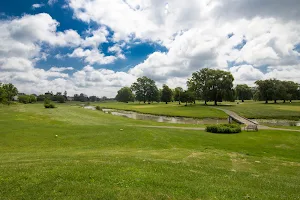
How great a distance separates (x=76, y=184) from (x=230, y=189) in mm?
7514

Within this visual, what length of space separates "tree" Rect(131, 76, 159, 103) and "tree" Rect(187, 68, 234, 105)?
45770 millimetres

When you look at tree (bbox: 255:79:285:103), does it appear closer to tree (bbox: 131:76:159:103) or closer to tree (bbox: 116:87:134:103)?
tree (bbox: 131:76:159:103)

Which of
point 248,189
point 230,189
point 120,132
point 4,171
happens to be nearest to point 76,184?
point 4,171

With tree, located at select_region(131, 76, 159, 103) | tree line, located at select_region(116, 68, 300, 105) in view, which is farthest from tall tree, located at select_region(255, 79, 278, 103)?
tree, located at select_region(131, 76, 159, 103)

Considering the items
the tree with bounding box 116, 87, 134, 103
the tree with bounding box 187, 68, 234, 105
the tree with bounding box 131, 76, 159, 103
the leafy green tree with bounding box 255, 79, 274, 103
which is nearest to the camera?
the tree with bounding box 187, 68, 234, 105

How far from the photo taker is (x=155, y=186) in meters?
9.70

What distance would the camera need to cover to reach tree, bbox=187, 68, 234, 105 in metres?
104

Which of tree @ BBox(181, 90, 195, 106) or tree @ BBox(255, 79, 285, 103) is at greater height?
tree @ BBox(255, 79, 285, 103)

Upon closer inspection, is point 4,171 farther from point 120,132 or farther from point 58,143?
point 120,132

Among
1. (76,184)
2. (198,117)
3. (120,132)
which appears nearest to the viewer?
(76,184)

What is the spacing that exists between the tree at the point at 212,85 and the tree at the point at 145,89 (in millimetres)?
45770

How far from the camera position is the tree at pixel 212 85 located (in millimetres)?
103625

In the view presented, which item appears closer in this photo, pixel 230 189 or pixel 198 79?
pixel 230 189

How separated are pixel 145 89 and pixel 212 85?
64.4m
